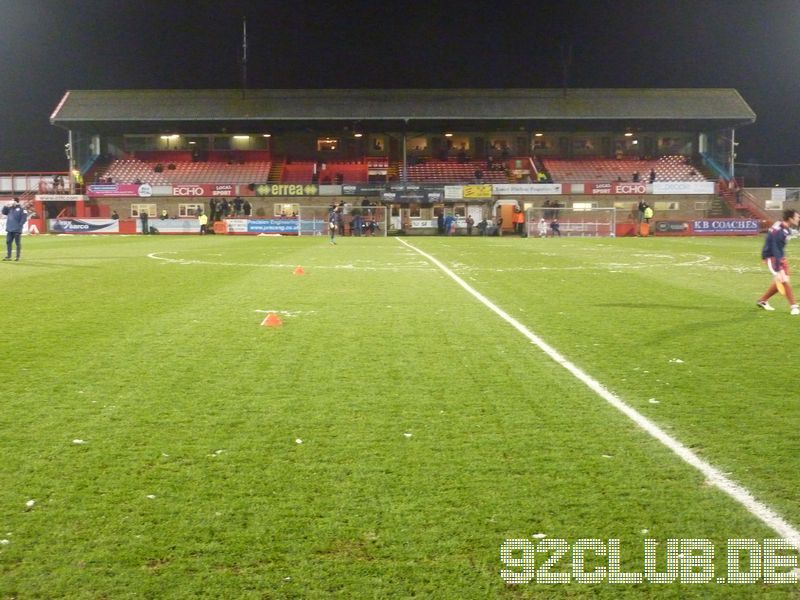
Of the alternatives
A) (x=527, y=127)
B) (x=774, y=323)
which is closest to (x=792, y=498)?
(x=774, y=323)

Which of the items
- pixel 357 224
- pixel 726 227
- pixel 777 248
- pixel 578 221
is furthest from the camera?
pixel 578 221

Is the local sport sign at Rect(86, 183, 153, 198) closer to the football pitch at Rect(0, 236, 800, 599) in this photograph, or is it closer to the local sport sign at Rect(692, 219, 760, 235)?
the local sport sign at Rect(692, 219, 760, 235)

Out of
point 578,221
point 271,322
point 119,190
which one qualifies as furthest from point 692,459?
point 119,190

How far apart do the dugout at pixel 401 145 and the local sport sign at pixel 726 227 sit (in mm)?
4662

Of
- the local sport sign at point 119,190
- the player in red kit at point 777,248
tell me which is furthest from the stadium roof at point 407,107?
the player in red kit at point 777,248

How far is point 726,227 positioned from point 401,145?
27966 millimetres

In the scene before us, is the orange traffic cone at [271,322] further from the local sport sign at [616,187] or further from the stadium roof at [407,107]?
the stadium roof at [407,107]

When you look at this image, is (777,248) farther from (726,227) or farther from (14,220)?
(726,227)

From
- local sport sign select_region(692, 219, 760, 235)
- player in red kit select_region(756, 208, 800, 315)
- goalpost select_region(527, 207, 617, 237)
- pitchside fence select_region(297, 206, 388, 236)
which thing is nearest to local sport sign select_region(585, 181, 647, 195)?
goalpost select_region(527, 207, 617, 237)

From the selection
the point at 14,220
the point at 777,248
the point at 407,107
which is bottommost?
the point at 777,248

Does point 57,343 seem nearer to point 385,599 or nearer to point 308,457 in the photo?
point 308,457

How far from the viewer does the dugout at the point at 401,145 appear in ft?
194

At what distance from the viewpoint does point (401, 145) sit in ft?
226

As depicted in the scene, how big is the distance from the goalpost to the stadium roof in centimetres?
988
